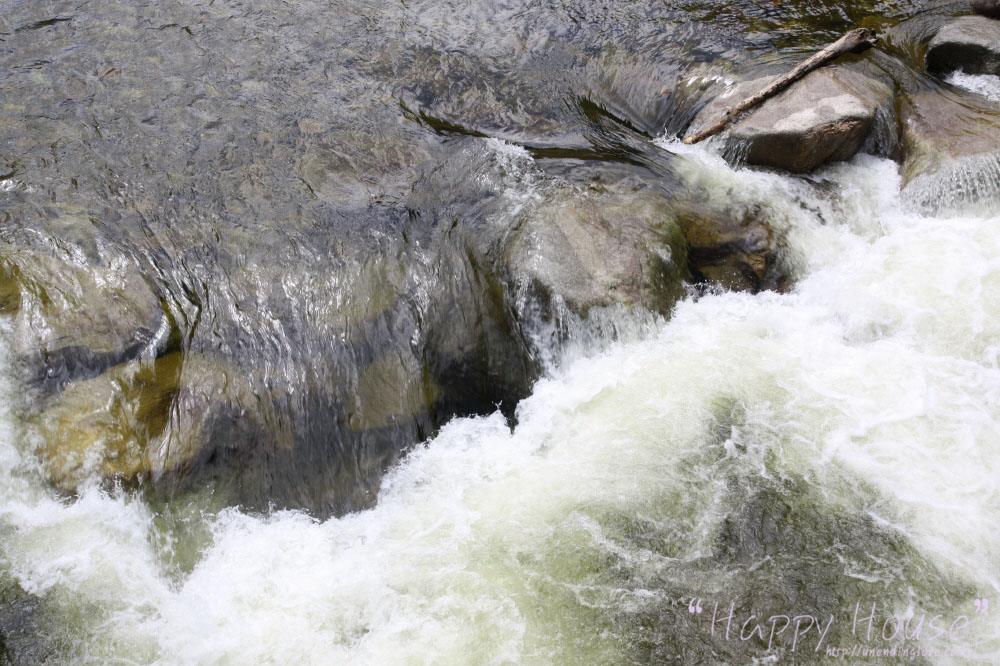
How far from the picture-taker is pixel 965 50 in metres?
7.00

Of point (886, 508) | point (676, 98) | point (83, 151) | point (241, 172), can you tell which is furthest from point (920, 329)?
point (83, 151)

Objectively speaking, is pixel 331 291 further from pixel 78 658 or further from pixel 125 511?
pixel 78 658

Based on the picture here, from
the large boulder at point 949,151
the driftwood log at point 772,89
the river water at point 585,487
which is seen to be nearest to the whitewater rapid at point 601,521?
the river water at point 585,487

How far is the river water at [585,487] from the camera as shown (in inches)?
130

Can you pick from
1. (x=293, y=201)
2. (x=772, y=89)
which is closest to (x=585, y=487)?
(x=293, y=201)

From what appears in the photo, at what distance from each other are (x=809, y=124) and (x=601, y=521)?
13.5ft

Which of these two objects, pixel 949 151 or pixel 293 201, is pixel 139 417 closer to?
pixel 293 201

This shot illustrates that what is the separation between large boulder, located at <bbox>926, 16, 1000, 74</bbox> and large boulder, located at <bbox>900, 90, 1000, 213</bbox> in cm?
67

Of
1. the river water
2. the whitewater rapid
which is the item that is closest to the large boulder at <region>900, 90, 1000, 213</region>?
the river water

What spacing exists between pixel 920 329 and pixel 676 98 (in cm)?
320

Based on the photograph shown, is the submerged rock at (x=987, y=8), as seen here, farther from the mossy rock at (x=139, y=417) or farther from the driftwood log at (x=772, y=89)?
the mossy rock at (x=139, y=417)

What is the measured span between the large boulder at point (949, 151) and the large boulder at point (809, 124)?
0.94 feet

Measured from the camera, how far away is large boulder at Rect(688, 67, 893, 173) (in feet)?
19.2

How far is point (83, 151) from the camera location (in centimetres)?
521
